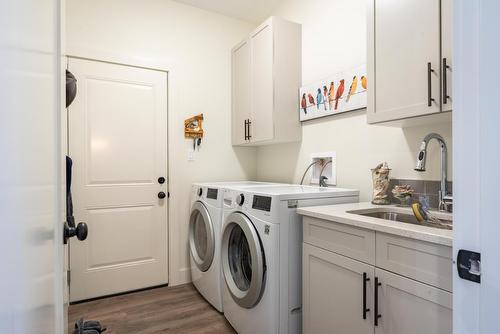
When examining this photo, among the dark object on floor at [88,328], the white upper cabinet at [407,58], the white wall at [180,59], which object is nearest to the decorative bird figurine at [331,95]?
the white upper cabinet at [407,58]

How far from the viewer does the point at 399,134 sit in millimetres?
1779

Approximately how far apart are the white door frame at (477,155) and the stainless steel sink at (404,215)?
87 centimetres

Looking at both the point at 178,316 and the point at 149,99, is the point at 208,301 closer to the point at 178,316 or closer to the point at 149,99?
the point at 178,316

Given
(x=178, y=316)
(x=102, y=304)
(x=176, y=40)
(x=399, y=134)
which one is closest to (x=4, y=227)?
(x=399, y=134)

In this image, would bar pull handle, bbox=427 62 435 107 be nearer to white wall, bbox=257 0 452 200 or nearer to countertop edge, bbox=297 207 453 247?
white wall, bbox=257 0 452 200

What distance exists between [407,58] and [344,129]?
821mm

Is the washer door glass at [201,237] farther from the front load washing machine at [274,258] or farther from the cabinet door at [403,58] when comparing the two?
the cabinet door at [403,58]

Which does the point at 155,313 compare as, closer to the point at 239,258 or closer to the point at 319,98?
the point at 239,258

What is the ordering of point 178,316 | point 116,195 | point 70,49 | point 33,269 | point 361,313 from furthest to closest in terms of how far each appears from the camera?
point 116,195, point 70,49, point 178,316, point 361,313, point 33,269

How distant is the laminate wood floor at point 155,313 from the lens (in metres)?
2.03

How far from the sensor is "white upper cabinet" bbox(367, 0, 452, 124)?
1.26m

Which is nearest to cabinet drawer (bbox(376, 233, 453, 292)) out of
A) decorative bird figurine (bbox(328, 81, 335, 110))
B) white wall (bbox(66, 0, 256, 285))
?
decorative bird figurine (bbox(328, 81, 335, 110))

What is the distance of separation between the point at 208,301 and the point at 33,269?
2.23 metres

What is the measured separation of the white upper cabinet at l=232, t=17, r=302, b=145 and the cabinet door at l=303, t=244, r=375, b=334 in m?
1.25
